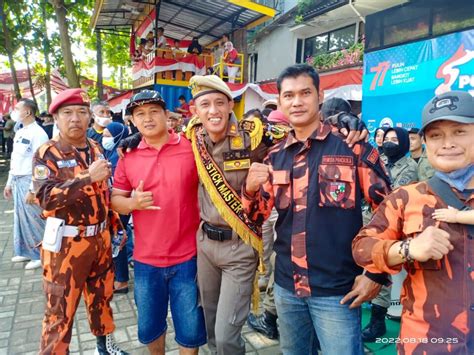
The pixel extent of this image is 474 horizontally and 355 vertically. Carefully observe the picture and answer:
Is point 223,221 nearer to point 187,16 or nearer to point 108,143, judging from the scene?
point 108,143

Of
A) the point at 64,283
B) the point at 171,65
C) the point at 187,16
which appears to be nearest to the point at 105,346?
the point at 64,283

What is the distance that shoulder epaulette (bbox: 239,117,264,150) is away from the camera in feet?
8.14

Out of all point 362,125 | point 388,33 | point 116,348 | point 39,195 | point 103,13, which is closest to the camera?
point 362,125

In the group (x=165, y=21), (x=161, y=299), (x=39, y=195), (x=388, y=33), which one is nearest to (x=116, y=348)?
(x=161, y=299)

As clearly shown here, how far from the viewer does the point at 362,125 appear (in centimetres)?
192

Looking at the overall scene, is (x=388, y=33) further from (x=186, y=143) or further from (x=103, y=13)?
(x=103, y=13)

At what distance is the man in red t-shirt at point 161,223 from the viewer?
2.47 meters

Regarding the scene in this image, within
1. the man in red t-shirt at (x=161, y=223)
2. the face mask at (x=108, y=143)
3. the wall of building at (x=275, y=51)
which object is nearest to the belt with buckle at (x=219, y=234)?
the man in red t-shirt at (x=161, y=223)

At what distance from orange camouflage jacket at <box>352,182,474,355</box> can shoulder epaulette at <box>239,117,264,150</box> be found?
1122mm

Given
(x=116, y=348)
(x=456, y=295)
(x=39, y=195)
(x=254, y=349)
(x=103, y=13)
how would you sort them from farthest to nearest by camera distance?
(x=103, y=13) < (x=254, y=349) < (x=116, y=348) < (x=39, y=195) < (x=456, y=295)

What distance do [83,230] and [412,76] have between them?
5765 millimetres

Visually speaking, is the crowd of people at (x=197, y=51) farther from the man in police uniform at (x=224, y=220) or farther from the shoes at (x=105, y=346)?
the shoes at (x=105, y=346)

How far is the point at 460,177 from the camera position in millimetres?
1401

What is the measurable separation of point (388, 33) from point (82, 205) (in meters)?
6.28
